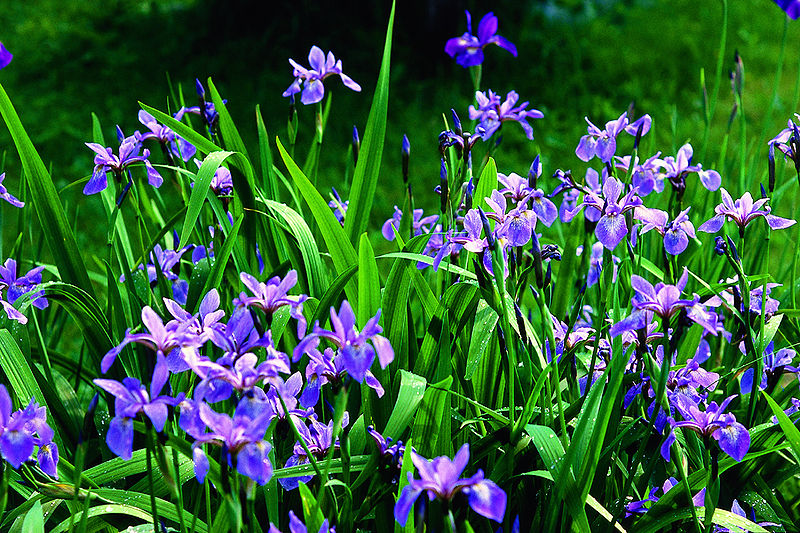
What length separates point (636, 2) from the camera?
601 centimetres

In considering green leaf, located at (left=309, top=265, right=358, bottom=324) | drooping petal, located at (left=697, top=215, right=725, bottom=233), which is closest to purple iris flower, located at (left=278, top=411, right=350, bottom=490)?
green leaf, located at (left=309, top=265, right=358, bottom=324)

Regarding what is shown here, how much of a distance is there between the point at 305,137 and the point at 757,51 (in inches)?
121

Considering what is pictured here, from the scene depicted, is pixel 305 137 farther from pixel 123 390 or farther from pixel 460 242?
pixel 123 390

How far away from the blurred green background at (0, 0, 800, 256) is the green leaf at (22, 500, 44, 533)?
2.94 metres

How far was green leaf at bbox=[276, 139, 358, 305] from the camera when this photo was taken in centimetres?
168

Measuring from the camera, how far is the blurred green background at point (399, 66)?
180 inches

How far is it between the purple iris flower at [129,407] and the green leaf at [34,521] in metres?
0.32

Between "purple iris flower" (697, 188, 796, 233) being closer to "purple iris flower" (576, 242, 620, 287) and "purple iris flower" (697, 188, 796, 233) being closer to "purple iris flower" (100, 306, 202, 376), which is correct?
"purple iris flower" (576, 242, 620, 287)

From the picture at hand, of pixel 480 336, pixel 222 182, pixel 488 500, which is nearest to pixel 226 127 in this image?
pixel 222 182

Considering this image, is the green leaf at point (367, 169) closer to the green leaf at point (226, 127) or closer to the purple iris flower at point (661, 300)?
the green leaf at point (226, 127)

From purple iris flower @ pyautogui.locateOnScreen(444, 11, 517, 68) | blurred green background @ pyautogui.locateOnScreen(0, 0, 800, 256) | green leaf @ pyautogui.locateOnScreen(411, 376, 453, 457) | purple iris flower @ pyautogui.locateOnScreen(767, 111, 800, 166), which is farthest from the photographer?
blurred green background @ pyautogui.locateOnScreen(0, 0, 800, 256)

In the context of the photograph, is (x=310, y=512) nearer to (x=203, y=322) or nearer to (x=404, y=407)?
(x=404, y=407)

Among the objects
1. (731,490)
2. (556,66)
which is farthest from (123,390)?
(556,66)

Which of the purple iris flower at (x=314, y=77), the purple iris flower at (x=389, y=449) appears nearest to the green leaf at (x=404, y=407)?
the purple iris flower at (x=389, y=449)
